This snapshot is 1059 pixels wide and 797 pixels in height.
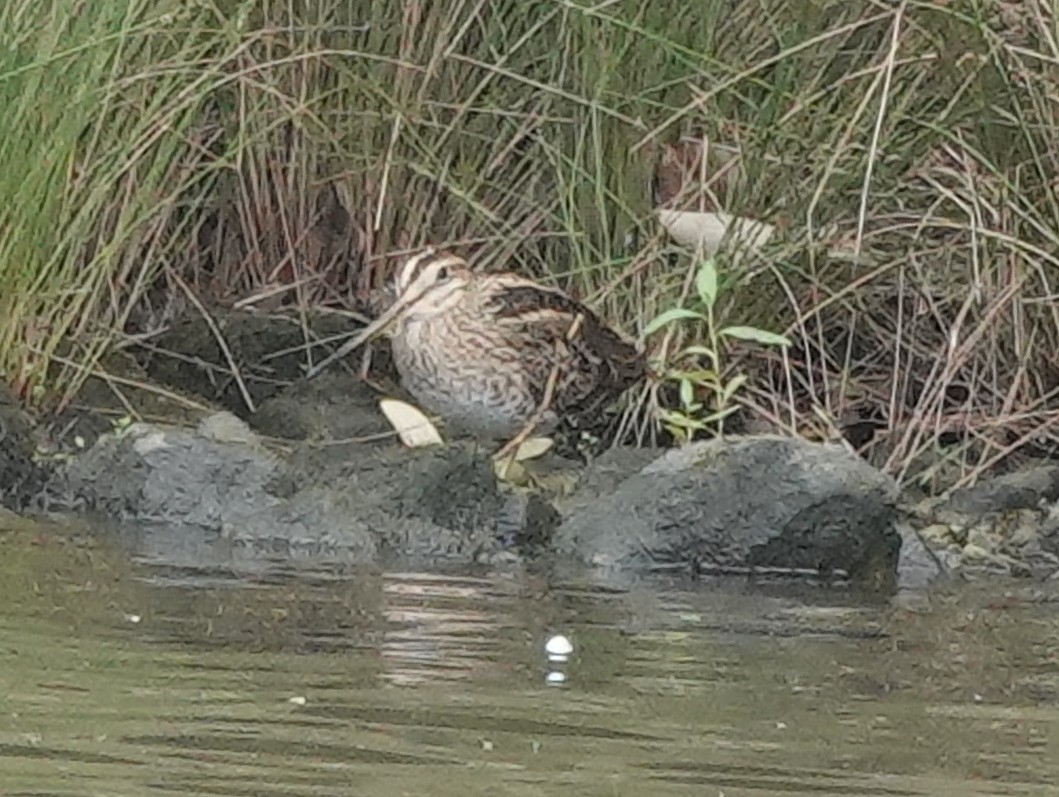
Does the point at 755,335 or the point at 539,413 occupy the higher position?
the point at 755,335

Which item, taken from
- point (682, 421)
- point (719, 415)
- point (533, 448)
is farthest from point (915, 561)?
point (533, 448)

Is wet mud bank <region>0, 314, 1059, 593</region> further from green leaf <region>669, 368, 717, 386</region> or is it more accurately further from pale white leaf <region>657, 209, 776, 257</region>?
pale white leaf <region>657, 209, 776, 257</region>

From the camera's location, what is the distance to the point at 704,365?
6.75 meters

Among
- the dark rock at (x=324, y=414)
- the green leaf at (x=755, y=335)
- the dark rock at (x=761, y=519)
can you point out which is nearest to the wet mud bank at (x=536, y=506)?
the dark rock at (x=761, y=519)

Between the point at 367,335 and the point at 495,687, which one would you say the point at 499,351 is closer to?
the point at 367,335

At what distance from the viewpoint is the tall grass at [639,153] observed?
20.9ft

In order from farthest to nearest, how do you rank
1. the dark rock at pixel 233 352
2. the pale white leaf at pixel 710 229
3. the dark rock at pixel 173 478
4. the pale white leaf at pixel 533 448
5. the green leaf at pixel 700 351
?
the dark rock at pixel 233 352
the pale white leaf at pixel 533 448
the pale white leaf at pixel 710 229
the green leaf at pixel 700 351
the dark rock at pixel 173 478

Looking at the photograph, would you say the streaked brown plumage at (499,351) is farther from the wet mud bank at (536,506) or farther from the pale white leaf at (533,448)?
the wet mud bank at (536,506)

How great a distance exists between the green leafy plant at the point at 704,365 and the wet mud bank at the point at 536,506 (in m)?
0.21

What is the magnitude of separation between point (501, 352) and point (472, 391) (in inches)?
4.7

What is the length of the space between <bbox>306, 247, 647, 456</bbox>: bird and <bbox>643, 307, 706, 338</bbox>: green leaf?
0.17 meters

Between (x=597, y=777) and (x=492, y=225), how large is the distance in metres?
4.27

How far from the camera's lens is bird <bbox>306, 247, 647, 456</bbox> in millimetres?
6723

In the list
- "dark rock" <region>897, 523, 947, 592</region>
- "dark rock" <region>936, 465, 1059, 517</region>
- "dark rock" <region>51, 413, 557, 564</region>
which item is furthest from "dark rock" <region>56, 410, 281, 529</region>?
"dark rock" <region>936, 465, 1059, 517</region>
